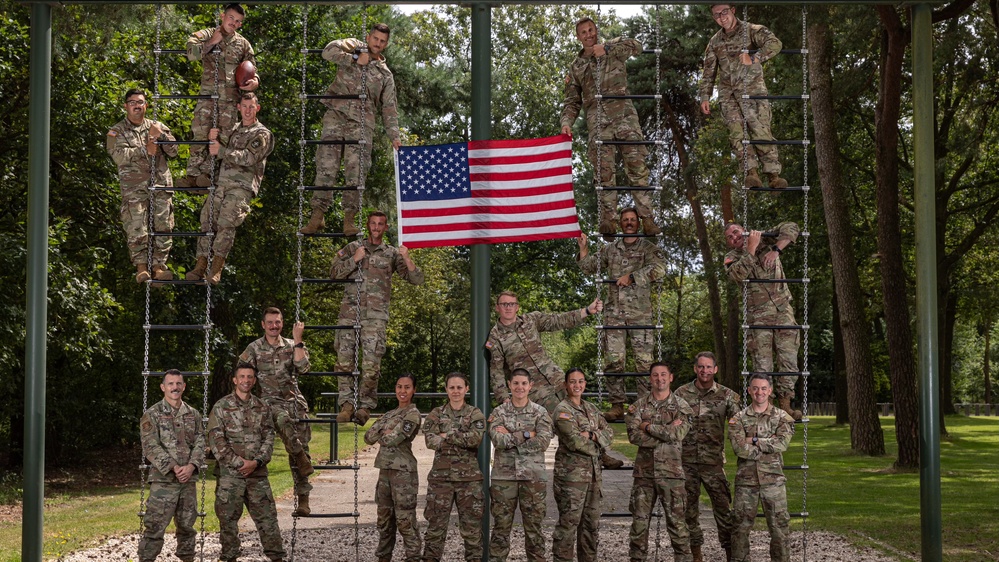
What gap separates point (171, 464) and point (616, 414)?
3928 mm

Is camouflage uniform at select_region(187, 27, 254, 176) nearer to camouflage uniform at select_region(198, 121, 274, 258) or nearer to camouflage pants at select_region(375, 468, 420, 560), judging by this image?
camouflage uniform at select_region(198, 121, 274, 258)

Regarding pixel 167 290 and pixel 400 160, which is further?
pixel 167 290

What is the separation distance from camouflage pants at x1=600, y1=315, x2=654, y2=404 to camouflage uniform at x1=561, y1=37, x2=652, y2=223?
1069mm

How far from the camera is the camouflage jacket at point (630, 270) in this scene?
9727 millimetres

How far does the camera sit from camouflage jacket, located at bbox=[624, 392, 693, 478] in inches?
347

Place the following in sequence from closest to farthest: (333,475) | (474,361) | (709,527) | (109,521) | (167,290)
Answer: (474,361), (709,527), (109,521), (167,290), (333,475)

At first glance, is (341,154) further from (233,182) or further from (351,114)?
(233,182)

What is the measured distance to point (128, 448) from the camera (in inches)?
1088

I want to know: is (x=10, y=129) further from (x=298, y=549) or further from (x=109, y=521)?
(x=298, y=549)

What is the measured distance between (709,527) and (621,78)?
5761 mm

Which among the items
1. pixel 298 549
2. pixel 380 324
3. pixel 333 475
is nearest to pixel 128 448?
pixel 333 475

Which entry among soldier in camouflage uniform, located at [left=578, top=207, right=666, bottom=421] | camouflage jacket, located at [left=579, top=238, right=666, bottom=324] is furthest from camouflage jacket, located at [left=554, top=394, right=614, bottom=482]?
camouflage jacket, located at [left=579, top=238, right=666, bottom=324]

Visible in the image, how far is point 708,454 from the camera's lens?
30.9ft

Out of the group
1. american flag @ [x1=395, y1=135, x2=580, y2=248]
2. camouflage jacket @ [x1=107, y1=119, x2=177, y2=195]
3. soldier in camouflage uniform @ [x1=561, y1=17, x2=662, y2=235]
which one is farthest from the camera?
soldier in camouflage uniform @ [x1=561, y1=17, x2=662, y2=235]
